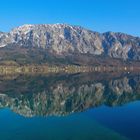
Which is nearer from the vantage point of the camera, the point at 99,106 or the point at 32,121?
the point at 32,121

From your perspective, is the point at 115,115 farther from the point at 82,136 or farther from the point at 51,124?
the point at 82,136

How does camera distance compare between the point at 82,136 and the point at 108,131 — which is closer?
the point at 82,136

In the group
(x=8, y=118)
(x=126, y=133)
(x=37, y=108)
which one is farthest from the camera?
(x=37, y=108)

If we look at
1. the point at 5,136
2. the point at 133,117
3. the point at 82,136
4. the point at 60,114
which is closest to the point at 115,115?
the point at 133,117

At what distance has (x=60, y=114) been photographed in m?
83.5

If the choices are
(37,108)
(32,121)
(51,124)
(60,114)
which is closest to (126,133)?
(51,124)

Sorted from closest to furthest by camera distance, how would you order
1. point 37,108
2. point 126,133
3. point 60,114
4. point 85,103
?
point 126,133 < point 60,114 < point 37,108 < point 85,103

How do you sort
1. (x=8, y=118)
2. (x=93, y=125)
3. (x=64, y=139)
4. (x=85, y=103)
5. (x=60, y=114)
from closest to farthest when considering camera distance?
(x=64, y=139) → (x=93, y=125) → (x=8, y=118) → (x=60, y=114) → (x=85, y=103)

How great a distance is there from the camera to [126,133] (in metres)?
60.6

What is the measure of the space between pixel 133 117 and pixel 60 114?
16.2 meters

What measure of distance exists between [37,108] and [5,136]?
37417 millimetres

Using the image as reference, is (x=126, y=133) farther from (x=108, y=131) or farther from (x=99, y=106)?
(x=99, y=106)

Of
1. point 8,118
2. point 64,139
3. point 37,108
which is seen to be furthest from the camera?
point 37,108

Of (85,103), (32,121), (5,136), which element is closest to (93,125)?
(32,121)
